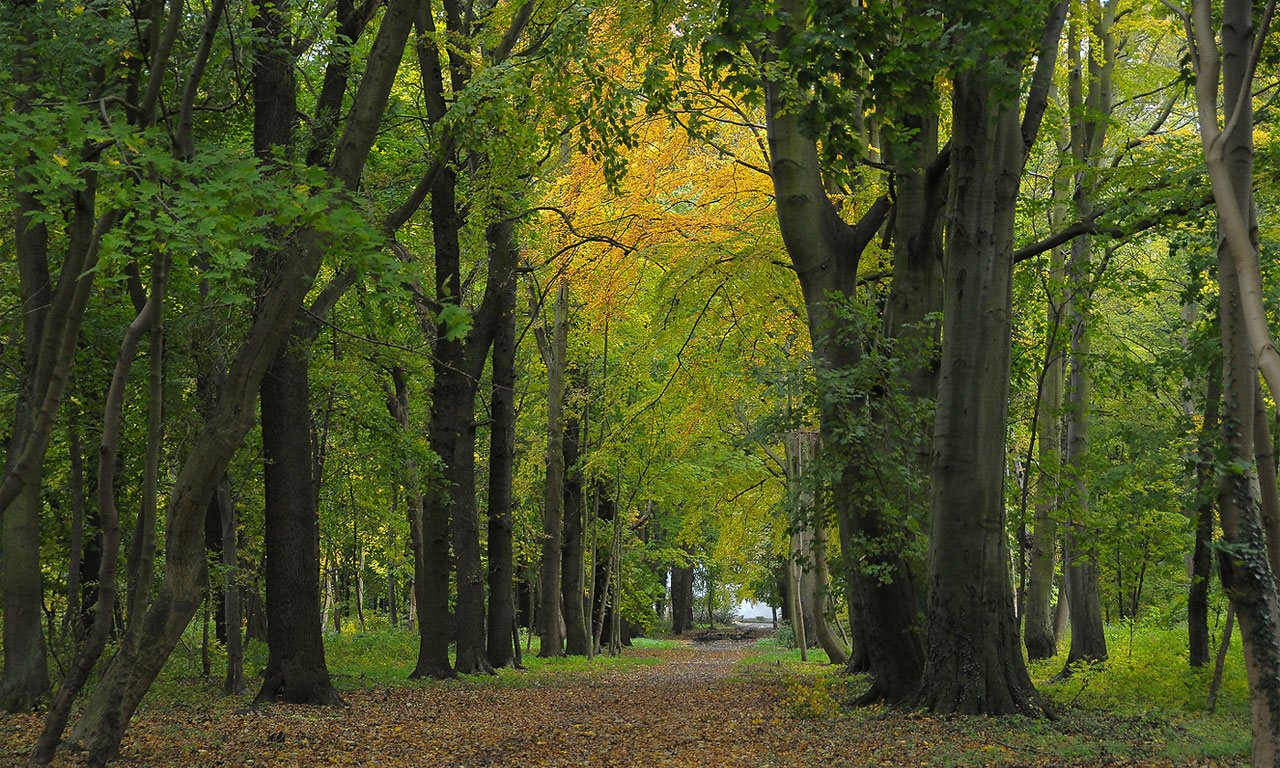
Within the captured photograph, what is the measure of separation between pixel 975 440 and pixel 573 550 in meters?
18.8

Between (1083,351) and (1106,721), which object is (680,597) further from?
(1106,721)

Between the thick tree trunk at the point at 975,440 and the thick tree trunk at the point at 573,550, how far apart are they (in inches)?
665

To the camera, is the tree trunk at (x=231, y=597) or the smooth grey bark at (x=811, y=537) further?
the tree trunk at (x=231, y=597)

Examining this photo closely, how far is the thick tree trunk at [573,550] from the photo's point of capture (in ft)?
88.5

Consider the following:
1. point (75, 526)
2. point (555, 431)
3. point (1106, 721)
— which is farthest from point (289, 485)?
point (555, 431)

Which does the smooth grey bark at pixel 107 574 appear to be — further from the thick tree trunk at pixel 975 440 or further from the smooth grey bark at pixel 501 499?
the smooth grey bark at pixel 501 499

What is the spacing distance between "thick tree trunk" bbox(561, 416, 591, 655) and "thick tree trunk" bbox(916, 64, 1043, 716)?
16884 millimetres

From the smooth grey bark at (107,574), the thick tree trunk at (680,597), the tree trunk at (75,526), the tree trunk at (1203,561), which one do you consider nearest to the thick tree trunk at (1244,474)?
the tree trunk at (1203,561)

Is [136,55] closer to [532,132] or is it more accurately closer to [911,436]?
[532,132]

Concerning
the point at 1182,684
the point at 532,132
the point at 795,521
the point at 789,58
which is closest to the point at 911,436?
the point at 795,521

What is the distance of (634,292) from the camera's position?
19.2 meters

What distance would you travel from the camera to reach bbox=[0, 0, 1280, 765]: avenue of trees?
19.8 ft

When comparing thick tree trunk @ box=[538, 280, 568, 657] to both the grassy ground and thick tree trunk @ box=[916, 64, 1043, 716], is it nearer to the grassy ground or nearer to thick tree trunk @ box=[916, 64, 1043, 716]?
the grassy ground

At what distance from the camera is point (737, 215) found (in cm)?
1706
